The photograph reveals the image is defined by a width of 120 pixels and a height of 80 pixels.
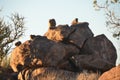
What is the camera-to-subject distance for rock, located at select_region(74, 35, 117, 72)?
2875 centimetres

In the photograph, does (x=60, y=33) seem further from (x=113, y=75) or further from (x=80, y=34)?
(x=113, y=75)

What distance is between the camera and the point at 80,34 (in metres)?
31.5

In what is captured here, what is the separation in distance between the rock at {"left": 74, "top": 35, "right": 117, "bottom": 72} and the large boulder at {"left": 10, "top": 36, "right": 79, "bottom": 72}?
1499mm

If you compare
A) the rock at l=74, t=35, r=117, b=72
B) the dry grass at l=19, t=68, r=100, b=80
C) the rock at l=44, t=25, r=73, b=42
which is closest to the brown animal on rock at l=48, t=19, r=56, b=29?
the rock at l=44, t=25, r=73, b=42

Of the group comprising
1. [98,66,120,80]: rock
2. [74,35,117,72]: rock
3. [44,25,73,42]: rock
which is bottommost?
[74,35,117,72]: rock

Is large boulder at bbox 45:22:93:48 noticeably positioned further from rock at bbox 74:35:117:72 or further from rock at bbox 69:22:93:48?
rock at bbox 74:35:117:72

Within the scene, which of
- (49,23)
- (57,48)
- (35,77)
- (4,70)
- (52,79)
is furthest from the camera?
(49,23)

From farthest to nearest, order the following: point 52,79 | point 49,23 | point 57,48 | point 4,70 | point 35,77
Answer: point 49,23 → point 4,70 → point 57,48 → point 35,77 → point 52,79

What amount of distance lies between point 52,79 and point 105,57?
814 cm

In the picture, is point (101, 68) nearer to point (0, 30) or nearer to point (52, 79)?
point (52, 79)

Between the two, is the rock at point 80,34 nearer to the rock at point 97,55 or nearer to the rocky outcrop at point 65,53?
the rocky outcrop at point 65,53

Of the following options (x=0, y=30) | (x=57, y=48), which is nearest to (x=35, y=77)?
(x=57, y=48)

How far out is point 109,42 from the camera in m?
32.1

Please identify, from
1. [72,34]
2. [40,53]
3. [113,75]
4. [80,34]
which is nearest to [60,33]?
[72,34]
